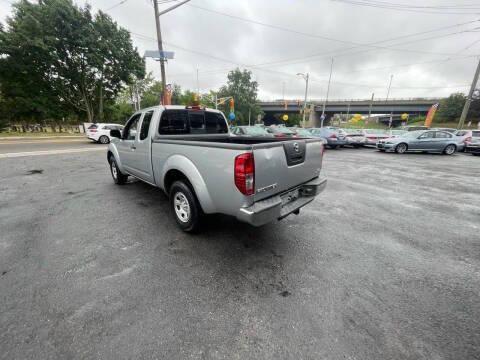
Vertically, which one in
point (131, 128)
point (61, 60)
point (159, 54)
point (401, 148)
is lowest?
point (401, 148)

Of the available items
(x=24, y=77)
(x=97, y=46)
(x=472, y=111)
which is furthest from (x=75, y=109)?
(x=472, y=111)

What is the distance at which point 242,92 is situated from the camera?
62.7m

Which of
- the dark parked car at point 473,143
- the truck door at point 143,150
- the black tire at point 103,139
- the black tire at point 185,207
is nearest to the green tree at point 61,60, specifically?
the black tire at point 103,139

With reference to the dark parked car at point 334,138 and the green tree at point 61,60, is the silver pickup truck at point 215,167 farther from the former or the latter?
the green tree at point 61,60

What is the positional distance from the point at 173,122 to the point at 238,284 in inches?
125

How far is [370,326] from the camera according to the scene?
71.4 inches

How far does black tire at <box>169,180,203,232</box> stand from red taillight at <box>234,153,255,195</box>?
0.98 m

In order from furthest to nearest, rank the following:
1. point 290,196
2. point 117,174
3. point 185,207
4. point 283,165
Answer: point 117,174 → point 185,207 → point 290,196 → point 283,165

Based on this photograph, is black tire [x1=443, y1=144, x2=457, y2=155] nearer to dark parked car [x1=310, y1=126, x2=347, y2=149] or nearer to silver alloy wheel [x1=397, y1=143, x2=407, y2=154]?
silver alloy wheel [x1=397, y1=143, x2=407, y2=154]

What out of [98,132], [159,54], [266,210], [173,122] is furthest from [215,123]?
[98,132]

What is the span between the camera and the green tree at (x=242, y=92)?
203 feet

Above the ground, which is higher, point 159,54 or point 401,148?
point 159,54

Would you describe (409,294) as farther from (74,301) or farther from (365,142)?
(365,142)

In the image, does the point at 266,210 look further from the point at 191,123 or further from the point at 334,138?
the point at 334,138
